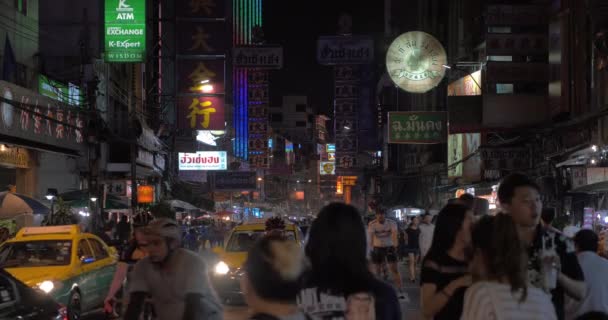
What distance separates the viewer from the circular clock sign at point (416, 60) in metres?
23.3

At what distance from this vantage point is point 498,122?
84.2ft

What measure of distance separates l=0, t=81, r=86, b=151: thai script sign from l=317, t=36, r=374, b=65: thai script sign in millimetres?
9387

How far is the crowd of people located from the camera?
354 centimetres

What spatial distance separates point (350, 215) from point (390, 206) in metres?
43.4

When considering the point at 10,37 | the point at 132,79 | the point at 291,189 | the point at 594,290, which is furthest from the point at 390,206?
the point at 291,189

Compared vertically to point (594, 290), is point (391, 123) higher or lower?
higher

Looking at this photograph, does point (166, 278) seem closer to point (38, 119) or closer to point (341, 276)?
point (341, 276)

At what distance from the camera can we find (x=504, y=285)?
4.17 m

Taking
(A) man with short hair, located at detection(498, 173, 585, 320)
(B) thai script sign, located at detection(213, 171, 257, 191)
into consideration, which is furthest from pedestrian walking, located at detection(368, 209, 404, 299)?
(B) thai script sign, located at detection(213, 171, 257, 191)

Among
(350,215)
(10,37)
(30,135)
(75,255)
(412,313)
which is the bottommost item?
(412,313)

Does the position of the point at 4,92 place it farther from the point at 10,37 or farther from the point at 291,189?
the point at 291,189

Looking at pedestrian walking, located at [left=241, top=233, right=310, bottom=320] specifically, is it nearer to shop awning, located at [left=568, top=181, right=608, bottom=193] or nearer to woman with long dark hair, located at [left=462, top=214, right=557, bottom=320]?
woman with long dark hair, located at [left=462, top=214, right=557, bottom=320]

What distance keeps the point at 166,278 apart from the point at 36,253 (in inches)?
333

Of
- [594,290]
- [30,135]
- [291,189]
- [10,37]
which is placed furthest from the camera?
[291,189]
